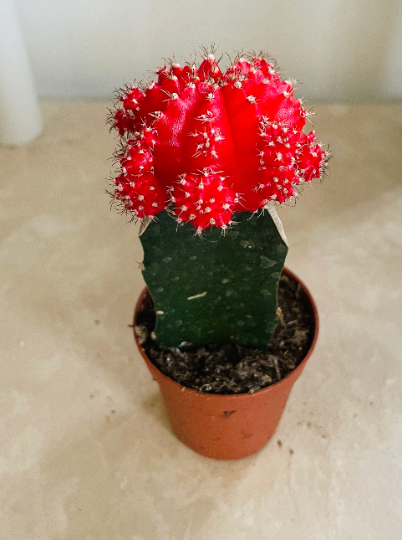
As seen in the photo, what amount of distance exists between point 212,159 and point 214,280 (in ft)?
0.81

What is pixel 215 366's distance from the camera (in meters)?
0.83

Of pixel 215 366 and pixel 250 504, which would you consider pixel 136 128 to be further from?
pixel 250 504

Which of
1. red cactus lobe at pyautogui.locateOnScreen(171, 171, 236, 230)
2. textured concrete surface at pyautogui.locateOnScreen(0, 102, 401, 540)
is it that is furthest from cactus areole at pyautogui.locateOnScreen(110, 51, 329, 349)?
textured concrete surface at pyautogui.locateOnScreen(0, 102, 401, 540)

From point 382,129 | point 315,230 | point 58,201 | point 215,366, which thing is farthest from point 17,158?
point 382,129

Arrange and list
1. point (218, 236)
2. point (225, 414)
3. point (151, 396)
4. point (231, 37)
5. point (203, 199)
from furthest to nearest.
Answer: point (231, 37)
point (151, 396)
point (225, 414)
point (218, 236)
point (203, 199)

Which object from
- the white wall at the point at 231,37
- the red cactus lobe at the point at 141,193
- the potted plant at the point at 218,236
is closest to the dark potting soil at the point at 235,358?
the potted plant at the point at 218,236

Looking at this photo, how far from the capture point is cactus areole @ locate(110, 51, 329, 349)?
0.53 metres

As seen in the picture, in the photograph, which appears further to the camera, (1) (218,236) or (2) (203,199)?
(1) (218,236)

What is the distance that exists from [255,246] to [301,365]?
9.6 inches

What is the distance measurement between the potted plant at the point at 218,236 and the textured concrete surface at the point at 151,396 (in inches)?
3.8

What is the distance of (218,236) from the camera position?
0.67m

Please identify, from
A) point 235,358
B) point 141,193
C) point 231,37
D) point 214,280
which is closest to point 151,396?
point 235,358

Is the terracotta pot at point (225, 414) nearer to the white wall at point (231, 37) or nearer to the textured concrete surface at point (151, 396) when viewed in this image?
the textured concrete surface at point (151, 396)

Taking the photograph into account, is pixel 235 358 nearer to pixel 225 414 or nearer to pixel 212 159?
pixel 225 414
